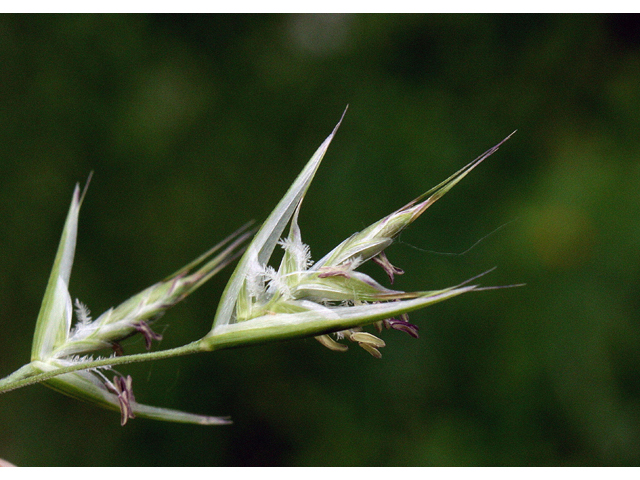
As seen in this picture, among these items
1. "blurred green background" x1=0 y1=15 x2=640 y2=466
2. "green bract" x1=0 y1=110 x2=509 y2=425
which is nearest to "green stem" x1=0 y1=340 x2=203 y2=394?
"green bract" x1=0 y1=110 x2=509 y2=425

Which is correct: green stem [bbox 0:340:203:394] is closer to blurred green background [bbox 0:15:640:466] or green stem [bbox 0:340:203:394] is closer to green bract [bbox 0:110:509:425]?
green bract [bbox 0:110:509:425]

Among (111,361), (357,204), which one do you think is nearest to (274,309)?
(111,361)

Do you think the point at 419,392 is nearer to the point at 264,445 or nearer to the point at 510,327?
the point at 510,327

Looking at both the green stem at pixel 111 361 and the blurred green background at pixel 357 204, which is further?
the blurred green background at pixel 357 204

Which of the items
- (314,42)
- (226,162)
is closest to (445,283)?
(226,162)

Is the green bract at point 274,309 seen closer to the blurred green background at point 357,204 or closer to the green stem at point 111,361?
the green stem at point 111,361

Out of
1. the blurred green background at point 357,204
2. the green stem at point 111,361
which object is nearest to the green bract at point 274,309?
the green stem at point 111,361
